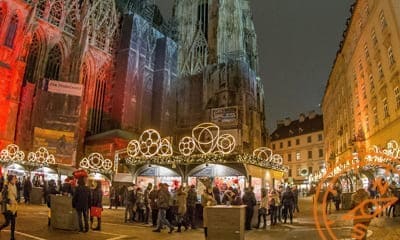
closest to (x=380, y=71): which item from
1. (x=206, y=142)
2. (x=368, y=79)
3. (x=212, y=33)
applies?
(x=368, y=79)

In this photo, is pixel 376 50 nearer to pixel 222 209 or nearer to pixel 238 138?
pixel 238 138

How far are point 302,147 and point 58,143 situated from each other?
42136 millimetres

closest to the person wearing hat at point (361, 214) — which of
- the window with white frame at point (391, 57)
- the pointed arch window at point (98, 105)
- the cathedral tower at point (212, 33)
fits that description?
the window with white frame at point (391, 57)

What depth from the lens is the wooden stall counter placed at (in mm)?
7812

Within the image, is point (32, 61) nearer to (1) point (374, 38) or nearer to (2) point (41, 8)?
(2) point (41, 8)

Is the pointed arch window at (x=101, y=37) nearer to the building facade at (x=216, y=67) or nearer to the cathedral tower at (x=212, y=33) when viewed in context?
the building facade at (x=216, y=67)

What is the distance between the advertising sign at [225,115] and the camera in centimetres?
3786

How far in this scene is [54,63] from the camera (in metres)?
35.0

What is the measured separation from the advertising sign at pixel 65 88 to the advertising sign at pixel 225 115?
50.7ft

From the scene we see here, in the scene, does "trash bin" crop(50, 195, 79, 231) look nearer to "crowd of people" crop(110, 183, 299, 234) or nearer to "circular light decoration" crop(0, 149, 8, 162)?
"crowd of people" crop(110, 183, 299, 234)

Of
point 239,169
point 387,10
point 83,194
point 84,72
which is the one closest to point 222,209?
point 83,194

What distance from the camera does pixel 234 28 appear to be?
47719mm

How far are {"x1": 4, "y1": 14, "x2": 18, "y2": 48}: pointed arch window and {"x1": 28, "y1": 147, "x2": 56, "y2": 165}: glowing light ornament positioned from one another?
9.75 metres

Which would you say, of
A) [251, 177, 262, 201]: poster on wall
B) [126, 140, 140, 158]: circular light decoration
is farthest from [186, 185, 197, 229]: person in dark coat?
[126, 140, 140, 158]: circular light decoration
